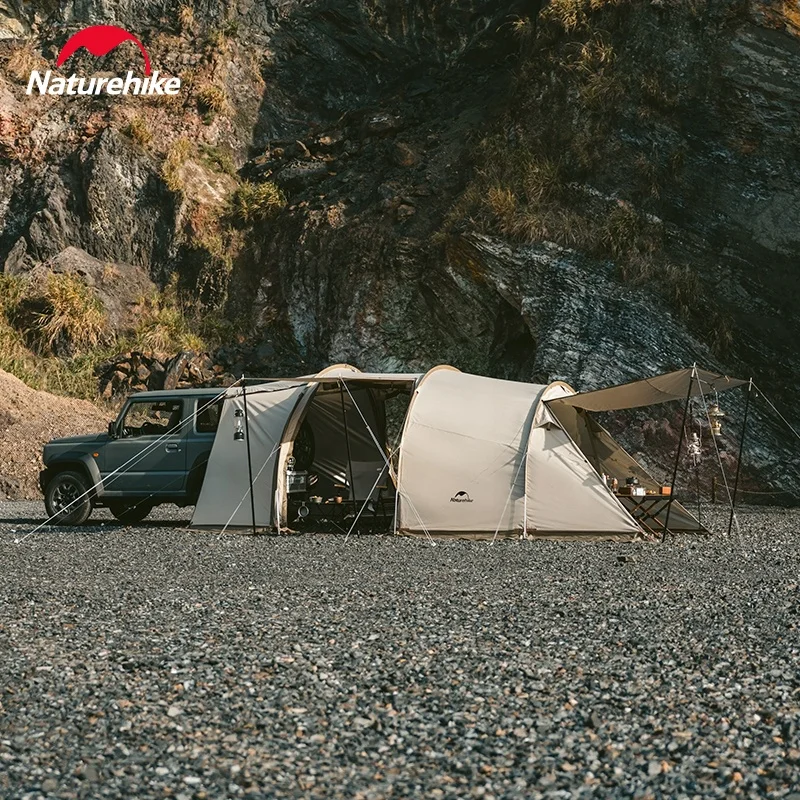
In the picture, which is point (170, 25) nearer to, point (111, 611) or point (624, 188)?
point (624, 188)

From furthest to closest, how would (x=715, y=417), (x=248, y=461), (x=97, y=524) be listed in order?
Answer: (x=715, y=417) → (x=97, y=524) → (x=248, y=461)

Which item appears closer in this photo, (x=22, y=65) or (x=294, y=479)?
(x=294, y=479)

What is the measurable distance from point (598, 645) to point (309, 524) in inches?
369

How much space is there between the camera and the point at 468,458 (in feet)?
44.2

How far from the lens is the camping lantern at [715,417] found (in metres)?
16.2

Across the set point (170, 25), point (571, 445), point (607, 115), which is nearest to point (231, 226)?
point (170, 25)

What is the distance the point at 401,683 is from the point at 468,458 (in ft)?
26.5

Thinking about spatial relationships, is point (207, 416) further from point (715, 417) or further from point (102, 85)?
point (102, 85)

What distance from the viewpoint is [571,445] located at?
13180 mm

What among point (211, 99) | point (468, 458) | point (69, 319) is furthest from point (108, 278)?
point (468, 458)

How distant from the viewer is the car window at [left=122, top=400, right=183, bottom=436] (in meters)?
15.0

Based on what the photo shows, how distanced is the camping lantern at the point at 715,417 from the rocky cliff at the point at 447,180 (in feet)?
2.86

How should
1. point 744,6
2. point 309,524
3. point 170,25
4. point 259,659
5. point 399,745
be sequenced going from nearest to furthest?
point 399,745 < point 259,659 < point 309,524 < point 744,6 < point 170,25

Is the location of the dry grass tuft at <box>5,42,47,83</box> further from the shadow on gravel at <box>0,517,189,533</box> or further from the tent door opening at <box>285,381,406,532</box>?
the tent door opening at <box>285,381,406,532</box>
